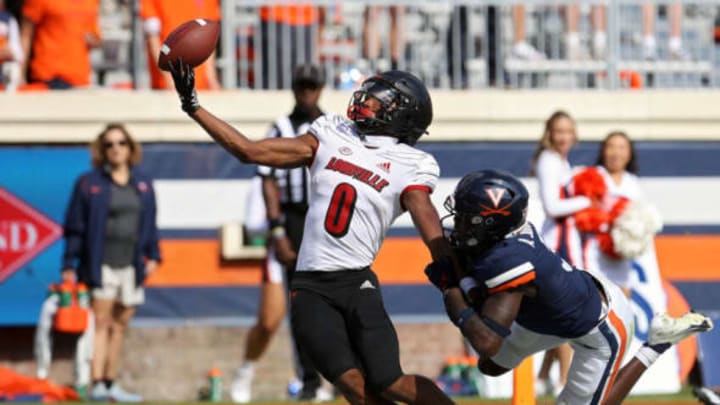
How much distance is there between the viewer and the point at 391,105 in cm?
696

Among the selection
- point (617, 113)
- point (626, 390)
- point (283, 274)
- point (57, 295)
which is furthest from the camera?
point (617, 113)

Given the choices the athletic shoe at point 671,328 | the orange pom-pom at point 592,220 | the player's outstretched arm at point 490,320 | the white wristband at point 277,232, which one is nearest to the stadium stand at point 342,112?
the orange pom-pom at point 592,220

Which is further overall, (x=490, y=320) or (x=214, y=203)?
(x=214, y=203)

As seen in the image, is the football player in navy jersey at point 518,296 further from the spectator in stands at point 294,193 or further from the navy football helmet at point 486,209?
the spectator in stands at point 294,193

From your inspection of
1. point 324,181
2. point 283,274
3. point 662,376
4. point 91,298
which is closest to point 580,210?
point 662,376

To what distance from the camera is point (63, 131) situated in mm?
11891

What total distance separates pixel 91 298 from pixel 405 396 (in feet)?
15.1

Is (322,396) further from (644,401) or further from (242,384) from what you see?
(644,401)

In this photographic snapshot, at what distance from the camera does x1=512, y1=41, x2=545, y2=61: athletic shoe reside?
499 inches

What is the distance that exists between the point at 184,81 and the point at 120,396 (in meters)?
4.79

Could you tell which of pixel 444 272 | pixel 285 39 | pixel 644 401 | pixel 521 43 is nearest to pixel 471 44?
pixel 521 43

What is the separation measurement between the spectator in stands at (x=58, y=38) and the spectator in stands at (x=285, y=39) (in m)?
1.31

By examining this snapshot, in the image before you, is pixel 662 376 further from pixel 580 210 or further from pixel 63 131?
pixel 63 131

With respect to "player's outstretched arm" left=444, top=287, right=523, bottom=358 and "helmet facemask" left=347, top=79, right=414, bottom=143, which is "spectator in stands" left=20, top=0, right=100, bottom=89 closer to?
"helmet facemask" left=347, top=79, right=414, bottom=143
